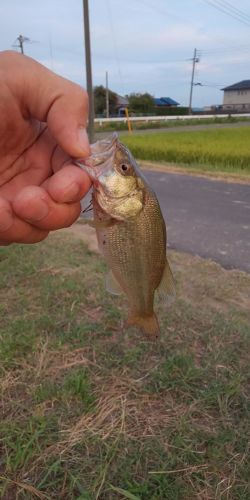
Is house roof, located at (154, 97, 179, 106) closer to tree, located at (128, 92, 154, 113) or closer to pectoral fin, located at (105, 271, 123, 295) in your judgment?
tree, located at (128, 92, 154, 113)

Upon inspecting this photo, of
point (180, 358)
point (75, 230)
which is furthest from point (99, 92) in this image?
point (180, 358)

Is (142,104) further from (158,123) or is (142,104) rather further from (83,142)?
(83,142)

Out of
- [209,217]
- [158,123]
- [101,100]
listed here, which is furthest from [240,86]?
[209,217]

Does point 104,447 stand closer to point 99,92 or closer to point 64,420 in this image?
point 64,420

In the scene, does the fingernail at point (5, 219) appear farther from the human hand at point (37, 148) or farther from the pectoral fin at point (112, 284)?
the pectoral fin at point (112, 284)

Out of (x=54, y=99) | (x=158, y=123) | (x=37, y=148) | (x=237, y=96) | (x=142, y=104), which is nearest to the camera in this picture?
(x=54, y=99)

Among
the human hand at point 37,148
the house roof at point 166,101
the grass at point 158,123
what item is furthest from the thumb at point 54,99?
the house roof at point 166,101
